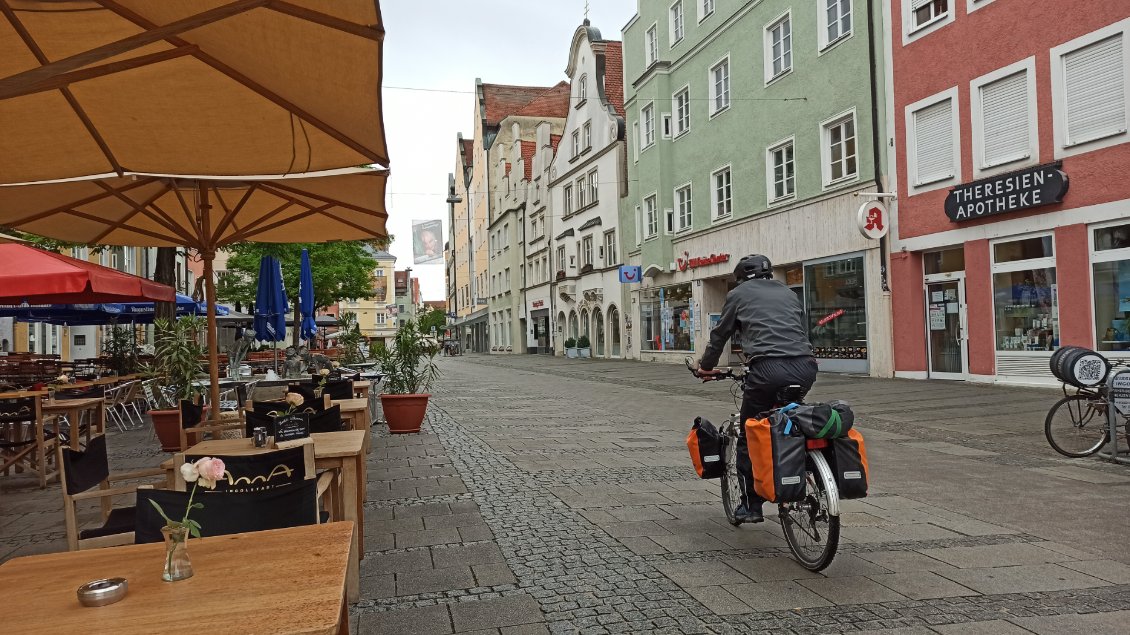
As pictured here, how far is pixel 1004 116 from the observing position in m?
15.0

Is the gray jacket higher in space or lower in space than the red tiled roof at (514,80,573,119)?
lower

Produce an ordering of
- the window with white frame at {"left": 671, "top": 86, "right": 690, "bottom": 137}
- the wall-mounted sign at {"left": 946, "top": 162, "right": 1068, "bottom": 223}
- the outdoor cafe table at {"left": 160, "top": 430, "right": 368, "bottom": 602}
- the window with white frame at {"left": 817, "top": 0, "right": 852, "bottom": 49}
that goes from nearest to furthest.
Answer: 1. the outdoor cafe table at {"left": 160, "top": 430, "right": 368, "bottom": 602}
2. the wall-mounted sign at {"left": 946, "top": 162, "right": 1068, "bottom": 223}
3. the window with white frame at {"left": 817, "top": 0, "right": 852, "bottom": 49}
4. the window with white frame at {"left": 671, "top": 86, "right": 690, "bottom": 137}

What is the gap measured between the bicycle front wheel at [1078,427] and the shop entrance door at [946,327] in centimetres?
835

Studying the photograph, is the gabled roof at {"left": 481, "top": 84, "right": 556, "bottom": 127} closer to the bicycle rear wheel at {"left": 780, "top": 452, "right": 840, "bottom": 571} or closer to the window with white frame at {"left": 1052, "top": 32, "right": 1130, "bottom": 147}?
the window with white frame at {"left": 1052, "top": 32, "right": 1130, "bottom": 147}

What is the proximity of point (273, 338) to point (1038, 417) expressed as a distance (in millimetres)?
11060

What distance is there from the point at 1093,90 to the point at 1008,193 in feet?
6.88

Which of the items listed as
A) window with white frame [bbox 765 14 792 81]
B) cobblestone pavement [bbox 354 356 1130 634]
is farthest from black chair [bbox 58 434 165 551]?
window with white frame [bbox 765 14 792 81]

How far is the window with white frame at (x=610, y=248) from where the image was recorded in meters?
35.0

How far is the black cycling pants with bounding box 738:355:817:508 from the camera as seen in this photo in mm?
4914

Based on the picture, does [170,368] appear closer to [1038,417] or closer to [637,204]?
[1038,417]

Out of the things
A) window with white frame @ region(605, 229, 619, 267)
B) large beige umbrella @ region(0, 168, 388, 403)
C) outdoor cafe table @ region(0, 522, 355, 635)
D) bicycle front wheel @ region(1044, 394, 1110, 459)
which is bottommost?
bicycle front wheel @ region(1044, 394, 1110, 459)

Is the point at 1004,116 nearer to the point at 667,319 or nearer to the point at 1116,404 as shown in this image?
the point at 1116,404

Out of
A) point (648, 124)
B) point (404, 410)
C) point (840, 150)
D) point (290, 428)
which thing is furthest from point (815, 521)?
point (648, 124)

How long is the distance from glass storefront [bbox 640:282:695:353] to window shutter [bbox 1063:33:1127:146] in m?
15.2
